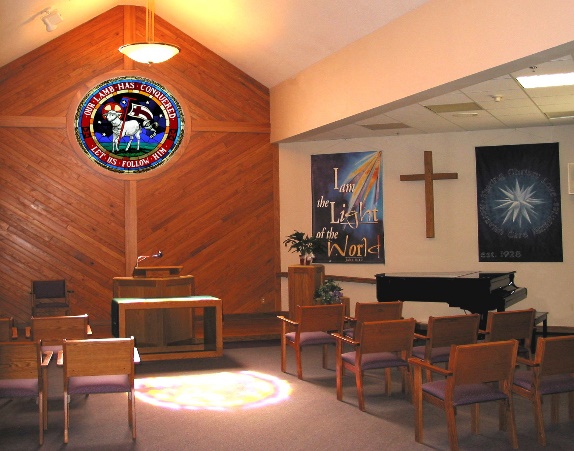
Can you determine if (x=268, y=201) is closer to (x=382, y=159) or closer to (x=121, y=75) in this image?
(x=382, y=159)

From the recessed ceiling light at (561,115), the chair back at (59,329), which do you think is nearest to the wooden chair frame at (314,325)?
the chair back at (59,329)

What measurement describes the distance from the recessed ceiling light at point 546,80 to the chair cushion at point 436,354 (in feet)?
9.50

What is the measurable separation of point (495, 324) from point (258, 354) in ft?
11.7

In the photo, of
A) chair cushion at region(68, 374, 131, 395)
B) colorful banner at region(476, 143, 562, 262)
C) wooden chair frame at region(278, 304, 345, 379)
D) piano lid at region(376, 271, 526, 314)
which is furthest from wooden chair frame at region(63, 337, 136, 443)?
colorful banner at region(476, 143, 562, 262)

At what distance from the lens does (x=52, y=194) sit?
11.5 metres

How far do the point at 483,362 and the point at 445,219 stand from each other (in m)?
6.42

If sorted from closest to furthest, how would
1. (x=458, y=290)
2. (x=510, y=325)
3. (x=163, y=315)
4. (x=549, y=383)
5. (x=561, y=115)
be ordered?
(x=549, y=383) → (x=510, y=325) → (x=458, y=290) → (x=163, y=315) → (x=561, y=115)

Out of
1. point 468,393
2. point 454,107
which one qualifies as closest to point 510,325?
point 468,393

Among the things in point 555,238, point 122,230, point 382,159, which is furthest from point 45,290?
point 555,238

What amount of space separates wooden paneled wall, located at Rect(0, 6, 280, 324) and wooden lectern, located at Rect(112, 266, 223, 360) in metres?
2.27

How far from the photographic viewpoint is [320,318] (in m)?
7.86

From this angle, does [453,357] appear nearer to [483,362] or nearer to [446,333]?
[483,362]

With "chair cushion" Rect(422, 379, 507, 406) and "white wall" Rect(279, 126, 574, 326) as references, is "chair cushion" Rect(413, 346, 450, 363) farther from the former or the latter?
A: "white wall" Rect(279, 126, 574, 326)

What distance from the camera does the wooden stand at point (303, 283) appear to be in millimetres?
10602
